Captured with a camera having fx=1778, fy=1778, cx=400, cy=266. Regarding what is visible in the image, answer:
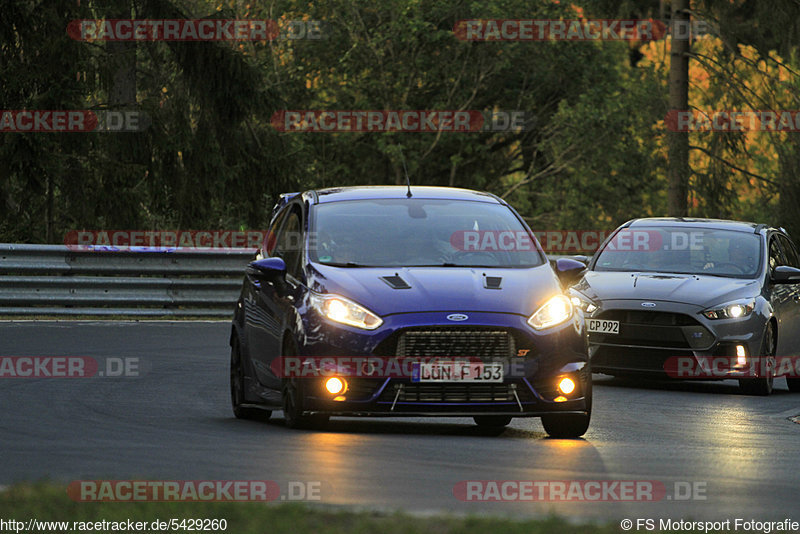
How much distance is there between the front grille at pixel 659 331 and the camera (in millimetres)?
16609

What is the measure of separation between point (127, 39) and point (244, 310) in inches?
889

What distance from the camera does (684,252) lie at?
18.1 m

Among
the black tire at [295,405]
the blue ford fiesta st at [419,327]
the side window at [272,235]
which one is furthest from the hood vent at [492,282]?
the side window at [272,235]

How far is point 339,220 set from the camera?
496 inches

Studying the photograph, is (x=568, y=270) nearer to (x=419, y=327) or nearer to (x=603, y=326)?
(x=419, y=327)

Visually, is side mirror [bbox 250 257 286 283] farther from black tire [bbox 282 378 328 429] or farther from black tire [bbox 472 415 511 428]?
black tire [bbox 472 415 511 428]

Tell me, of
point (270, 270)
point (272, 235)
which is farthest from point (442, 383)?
point (272, 235)

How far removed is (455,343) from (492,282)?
64cm

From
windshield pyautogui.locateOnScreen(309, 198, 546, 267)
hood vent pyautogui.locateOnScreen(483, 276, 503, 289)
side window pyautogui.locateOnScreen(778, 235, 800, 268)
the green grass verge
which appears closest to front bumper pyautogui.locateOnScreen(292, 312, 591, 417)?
hood vent pyautogui.locateOnScreen(483, 276, 503, 289)

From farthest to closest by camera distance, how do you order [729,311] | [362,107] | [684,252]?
1. [362,107]
2. [684,252]
3. [729,311]

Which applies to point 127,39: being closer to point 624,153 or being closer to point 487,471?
point 624,153

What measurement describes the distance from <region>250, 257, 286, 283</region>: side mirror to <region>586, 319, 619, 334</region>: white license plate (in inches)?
209

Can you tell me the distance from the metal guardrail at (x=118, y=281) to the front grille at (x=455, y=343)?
42.6 feet

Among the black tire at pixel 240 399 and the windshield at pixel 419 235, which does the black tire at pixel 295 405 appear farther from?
the black tire at pixel 240 399
